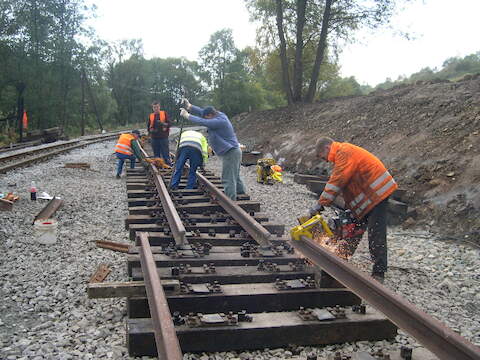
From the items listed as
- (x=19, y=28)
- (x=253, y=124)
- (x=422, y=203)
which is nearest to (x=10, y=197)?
(x=422, y=203)

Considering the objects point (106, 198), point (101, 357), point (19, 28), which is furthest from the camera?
point (19, 28)

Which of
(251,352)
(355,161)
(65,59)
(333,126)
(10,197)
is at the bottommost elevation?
(251,352)

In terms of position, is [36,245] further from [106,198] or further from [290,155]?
[290,155]

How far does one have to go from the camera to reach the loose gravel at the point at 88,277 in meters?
2.96

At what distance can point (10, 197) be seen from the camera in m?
6.98

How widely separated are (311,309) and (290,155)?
11.0m

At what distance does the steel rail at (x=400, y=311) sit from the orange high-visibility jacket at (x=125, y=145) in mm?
6870

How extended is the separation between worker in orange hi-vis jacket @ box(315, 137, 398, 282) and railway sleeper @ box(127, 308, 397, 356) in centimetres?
136

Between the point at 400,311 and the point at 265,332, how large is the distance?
914mm

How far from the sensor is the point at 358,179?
15.1ft

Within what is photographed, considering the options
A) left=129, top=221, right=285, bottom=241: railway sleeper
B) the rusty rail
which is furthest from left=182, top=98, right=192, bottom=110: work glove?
the rusty rail

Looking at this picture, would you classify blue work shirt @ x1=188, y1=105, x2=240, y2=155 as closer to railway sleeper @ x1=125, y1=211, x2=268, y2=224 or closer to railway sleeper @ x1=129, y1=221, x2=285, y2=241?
railway sleeper @ x1=125, y1=211, x2=268, y2=224

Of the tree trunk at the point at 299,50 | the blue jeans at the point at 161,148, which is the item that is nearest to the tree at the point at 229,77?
the tree trunk at the point at 299,50

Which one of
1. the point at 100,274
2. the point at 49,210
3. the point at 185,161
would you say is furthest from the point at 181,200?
the point at 100,274
